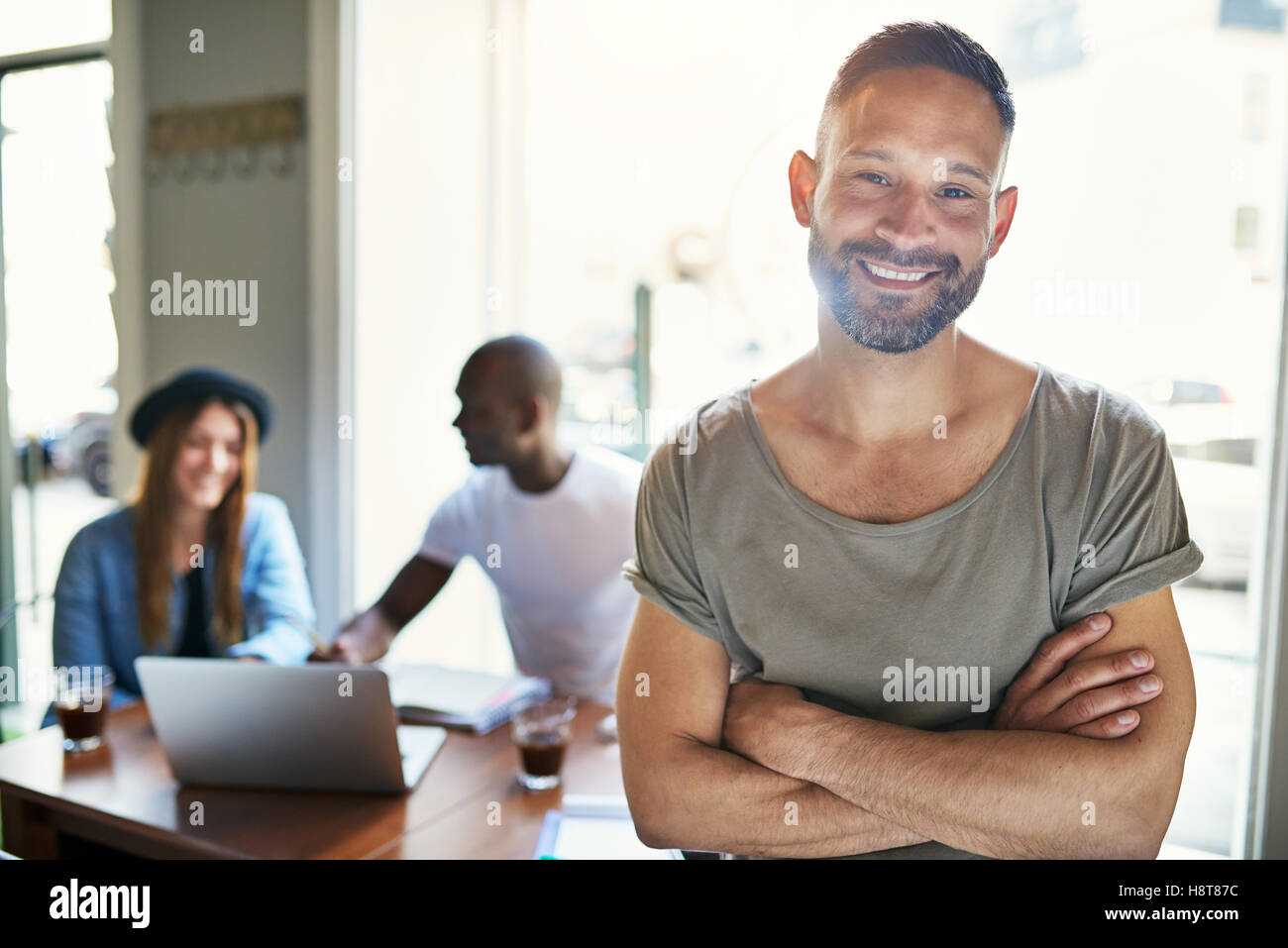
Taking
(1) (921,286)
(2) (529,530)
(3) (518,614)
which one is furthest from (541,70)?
(1) (921,286)

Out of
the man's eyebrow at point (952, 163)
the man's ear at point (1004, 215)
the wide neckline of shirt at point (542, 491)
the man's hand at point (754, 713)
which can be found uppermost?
the man's eyebrow at point (952, 163)

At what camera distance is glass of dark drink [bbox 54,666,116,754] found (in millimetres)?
1502

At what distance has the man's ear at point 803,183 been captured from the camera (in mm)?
1150

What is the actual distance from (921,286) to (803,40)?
1.06 meters

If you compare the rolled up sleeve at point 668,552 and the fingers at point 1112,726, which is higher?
the rolled up sleeve at point 668,552

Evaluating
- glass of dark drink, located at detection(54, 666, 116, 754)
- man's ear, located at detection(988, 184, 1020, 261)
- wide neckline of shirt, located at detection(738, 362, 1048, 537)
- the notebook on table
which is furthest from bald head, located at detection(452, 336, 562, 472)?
man's ear, located at detection(988, 184, 1020, 261)

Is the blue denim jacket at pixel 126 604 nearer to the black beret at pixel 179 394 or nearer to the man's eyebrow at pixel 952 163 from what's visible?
the black beret at pixel 179 394

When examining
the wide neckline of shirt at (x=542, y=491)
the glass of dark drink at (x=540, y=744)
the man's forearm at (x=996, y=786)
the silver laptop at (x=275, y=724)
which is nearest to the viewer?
the man's forearm at (x=996, y=786)

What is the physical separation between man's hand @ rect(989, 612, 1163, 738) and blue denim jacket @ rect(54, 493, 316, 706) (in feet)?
4.97

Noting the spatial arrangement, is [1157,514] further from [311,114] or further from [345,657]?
[311,114]

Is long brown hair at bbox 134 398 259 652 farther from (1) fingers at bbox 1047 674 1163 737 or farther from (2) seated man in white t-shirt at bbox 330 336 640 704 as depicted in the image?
(1) fingers at bbox 1047 674 1163 737

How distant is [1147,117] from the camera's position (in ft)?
6.99

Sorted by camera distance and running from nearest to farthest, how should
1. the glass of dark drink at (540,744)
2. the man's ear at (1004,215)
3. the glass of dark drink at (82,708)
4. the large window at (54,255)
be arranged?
the man's ear at (1004,215)
the glass of dark drink at (540,744)
the glass of dark drink at (82,708)
the large window at (54,255)

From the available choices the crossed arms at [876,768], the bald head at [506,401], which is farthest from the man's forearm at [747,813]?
the bald head at [506,401]
